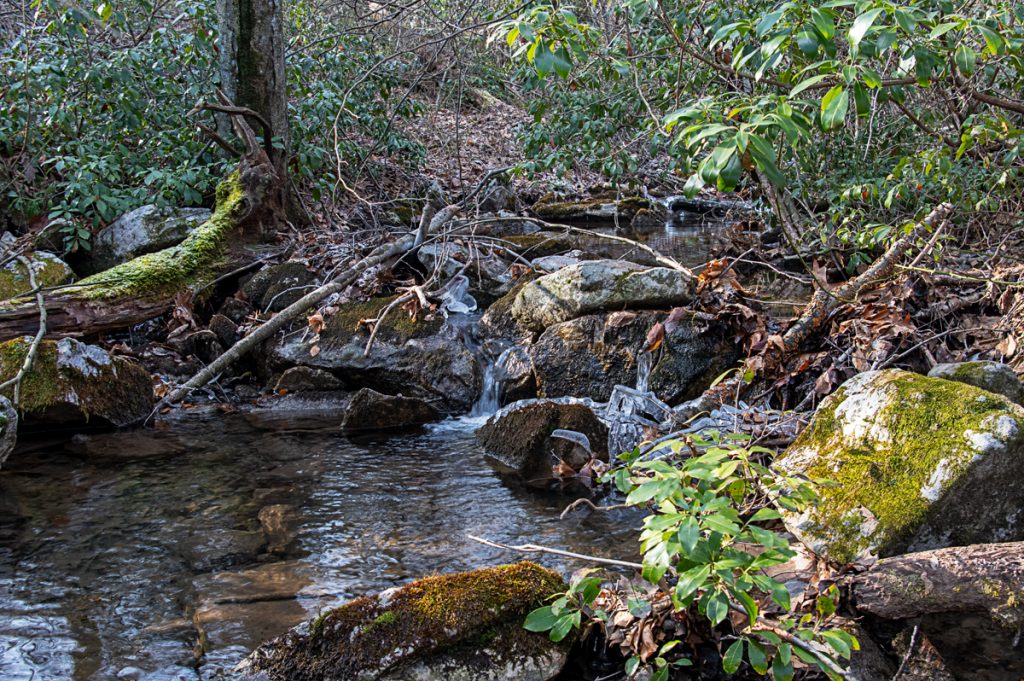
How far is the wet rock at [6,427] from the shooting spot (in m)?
5.32

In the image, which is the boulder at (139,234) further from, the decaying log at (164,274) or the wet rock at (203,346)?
the wet rock at (203,346)

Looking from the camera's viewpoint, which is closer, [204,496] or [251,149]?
[204,496]

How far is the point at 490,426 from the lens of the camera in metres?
6.16

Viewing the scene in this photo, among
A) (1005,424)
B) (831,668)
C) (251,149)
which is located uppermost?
(251,149)

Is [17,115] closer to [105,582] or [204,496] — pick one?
[204,496]

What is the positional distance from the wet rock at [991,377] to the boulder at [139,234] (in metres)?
7.60

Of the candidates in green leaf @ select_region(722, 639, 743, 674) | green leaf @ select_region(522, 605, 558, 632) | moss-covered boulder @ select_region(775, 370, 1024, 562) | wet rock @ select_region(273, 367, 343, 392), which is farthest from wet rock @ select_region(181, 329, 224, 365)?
green leaf @ select_region(722, 639, 743, 674)

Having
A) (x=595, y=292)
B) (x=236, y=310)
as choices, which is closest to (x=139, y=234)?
(x=236, y=310)

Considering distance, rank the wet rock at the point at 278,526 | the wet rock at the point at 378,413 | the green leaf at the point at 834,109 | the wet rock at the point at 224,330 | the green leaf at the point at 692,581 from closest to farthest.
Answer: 1. the green leaf at the point at 692,581
2. the green leaf at the point at 834,109
3. the wet rock at the point at 278,526
4. the wet rock at the point at 378,413
5. the wet rock at the point at 224,330

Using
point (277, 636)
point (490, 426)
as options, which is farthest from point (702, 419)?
point (277, 636)

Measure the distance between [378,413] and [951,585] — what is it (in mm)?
4557

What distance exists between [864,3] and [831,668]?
7.18 ft

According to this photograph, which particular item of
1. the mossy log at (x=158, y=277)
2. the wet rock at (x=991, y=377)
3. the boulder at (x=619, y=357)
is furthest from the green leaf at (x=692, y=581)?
the mossy log at (x=158, y=277)

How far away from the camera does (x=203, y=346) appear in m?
7.86
